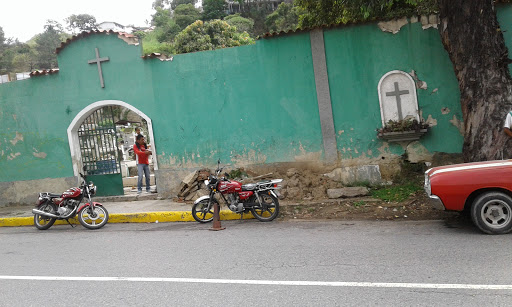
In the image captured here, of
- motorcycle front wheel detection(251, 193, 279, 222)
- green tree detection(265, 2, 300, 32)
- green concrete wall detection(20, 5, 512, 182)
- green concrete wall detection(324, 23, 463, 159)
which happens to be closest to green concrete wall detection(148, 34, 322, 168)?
green concrete wall detection(20, 5, 512, 182)

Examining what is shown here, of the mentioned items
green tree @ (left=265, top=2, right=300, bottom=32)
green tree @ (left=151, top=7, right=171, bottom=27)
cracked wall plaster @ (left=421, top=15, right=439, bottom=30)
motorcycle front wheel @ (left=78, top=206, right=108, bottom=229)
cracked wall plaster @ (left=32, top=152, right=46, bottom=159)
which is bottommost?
motorcycle front wheel @ (left=78, top=206, right=108, bottom=229)

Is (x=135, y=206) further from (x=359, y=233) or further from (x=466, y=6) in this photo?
(x=466, y=6)

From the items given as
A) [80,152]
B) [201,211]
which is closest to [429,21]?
[201,211]

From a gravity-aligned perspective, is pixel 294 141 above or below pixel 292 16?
below

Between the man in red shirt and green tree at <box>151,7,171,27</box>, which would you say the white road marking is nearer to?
the man in red shirt

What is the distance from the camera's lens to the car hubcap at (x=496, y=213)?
Result: 19.6ft

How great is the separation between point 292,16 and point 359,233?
119 feet

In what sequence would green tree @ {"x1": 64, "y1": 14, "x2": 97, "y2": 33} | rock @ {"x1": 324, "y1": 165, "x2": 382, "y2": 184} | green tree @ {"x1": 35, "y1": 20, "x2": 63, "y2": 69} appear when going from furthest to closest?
green tree @ {"x1": 64, "y1": 14, "x2": 97, "y2": 33} < green tree @ {"x1": 35, "y1": 20, "x2": 63, "y2": 69} < rock @ {"x1": 324, "y1": 165, "x2": 382, "y2": 184}

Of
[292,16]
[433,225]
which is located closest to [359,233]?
[433,225]

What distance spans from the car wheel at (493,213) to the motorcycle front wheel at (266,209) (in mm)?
3460

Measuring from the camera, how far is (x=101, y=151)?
11805 millimetres

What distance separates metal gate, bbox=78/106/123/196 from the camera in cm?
1172

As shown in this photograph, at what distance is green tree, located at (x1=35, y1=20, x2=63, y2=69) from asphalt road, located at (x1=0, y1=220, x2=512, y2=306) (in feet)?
189

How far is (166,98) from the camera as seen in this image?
1095 cm
